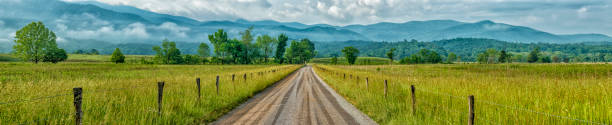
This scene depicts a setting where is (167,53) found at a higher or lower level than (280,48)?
lower

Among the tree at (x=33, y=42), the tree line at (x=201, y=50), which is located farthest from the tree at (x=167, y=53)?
the tree at (x=33, y=42)

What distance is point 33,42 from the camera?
185ft

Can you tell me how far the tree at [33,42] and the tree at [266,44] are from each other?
205ft

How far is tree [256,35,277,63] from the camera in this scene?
111 metres

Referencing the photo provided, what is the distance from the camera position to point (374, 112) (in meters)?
9.48

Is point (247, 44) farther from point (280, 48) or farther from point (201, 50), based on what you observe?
point (201, 50)

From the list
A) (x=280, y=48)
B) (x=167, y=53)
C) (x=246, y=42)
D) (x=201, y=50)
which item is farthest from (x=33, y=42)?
(x=280, y=48)

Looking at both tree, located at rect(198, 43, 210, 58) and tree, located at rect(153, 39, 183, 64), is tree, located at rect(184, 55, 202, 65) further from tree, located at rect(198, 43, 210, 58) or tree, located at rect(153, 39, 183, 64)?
tree, located at rect(153, 39, 183, 64)

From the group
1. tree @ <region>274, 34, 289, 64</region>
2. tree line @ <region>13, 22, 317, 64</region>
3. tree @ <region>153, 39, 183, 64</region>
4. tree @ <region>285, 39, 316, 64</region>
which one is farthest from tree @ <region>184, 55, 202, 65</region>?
tree @ <region>285, 39, 316, 64</region>

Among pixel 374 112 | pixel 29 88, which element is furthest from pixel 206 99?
pixel 374 112

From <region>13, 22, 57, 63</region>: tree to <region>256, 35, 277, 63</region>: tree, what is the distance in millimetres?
62337

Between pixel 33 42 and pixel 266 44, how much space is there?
68909mm

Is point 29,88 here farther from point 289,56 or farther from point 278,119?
point 289,56

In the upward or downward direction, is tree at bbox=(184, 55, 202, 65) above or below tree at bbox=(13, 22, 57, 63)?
below
